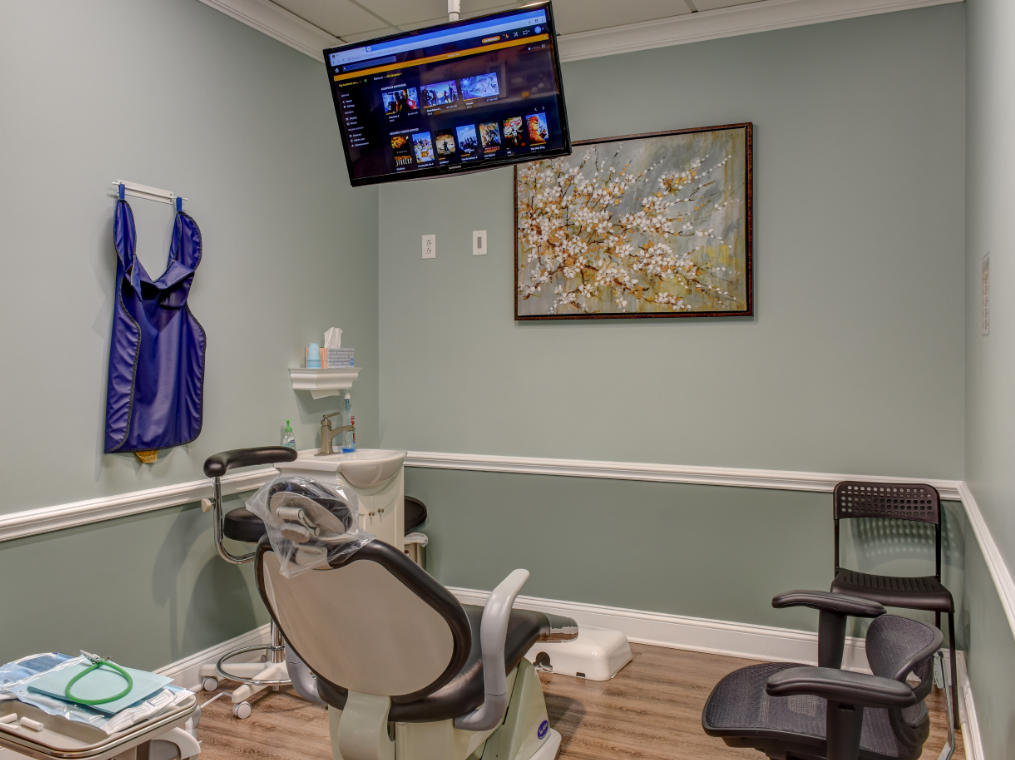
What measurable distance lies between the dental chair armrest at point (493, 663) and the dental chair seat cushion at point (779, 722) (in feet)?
1.66

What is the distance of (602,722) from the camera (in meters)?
2.88

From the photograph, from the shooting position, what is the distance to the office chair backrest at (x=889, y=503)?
10.2ft

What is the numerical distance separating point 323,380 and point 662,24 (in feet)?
7.32

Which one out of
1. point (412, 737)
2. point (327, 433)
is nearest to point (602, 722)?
point (412, 737)

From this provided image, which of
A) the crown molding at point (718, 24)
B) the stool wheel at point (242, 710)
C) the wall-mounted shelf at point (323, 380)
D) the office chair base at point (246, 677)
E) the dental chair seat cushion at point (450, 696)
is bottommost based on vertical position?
the stool wheel at point (242, 710)

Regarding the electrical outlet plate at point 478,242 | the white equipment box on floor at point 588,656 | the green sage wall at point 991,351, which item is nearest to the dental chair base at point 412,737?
the white equipment box on floor at point 588,656

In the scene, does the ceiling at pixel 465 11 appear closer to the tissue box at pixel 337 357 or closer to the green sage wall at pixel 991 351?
the green sage wall at pixel 991 351

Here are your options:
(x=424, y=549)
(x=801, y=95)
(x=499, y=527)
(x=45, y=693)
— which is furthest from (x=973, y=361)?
(x=45, y=693)

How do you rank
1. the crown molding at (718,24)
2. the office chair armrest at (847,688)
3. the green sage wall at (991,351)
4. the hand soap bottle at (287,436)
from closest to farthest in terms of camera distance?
the office chair armrest at (847,688) → the green sage wall at (991,351) → the crown molding at (718,24) → the hand soap bottle at (287,436)

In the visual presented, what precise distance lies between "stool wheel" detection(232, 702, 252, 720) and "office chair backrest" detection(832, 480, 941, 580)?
7.64 feet

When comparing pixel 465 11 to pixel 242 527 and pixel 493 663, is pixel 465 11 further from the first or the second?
pixel 493 663

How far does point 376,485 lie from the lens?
10.9 ft

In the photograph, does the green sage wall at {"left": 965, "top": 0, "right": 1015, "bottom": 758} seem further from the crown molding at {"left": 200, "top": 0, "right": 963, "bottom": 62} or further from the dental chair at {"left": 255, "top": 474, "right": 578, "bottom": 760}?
the dental chair at {"left": 255, "top": 474, "right": 578, "bottom": 760}

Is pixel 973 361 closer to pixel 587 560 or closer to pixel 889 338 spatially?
pixel 889 338
